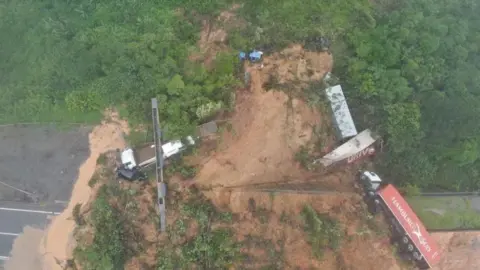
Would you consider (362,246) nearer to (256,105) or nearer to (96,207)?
(256,105)

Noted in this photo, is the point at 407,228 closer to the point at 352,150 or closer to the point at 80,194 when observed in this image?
the point at 352,150

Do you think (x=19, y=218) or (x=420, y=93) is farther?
(x=420, y=93)

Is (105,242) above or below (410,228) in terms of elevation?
above

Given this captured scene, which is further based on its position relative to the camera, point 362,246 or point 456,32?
point 456,32

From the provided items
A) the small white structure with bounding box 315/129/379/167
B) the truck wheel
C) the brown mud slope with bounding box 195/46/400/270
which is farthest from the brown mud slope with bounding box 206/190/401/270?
the small white structure with bounding box 315/129/379/167

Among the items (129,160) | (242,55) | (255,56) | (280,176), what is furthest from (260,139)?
(129,160)

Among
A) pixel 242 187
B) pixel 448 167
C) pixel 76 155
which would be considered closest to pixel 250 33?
pixel 242 187
